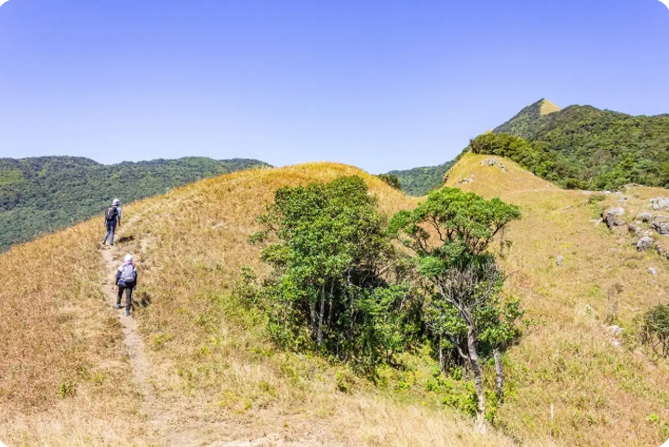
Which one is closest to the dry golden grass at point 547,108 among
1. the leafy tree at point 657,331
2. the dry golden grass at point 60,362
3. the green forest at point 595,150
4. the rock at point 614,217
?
the green forest at point 595,150

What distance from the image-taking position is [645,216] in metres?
31.8

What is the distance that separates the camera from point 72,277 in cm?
1548

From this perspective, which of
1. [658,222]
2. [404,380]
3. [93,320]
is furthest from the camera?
[658,222]

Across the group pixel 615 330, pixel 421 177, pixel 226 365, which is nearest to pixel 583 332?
pixel 615 330

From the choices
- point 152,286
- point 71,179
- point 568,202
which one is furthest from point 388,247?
point 71,179

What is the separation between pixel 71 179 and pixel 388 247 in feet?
620

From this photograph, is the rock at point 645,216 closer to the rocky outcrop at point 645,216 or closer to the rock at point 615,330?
the rocky outcrop at point 645,216

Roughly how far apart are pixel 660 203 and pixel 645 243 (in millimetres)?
6992

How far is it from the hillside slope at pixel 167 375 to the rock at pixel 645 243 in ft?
86.3

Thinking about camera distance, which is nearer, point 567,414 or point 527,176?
point 567,414

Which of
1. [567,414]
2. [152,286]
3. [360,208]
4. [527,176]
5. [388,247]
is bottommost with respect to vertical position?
[567,414]

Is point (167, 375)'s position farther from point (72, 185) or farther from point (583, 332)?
point (72, 185)

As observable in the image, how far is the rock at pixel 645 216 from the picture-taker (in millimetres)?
31497

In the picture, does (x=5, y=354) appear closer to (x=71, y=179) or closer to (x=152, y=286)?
(x=152, y=286)
